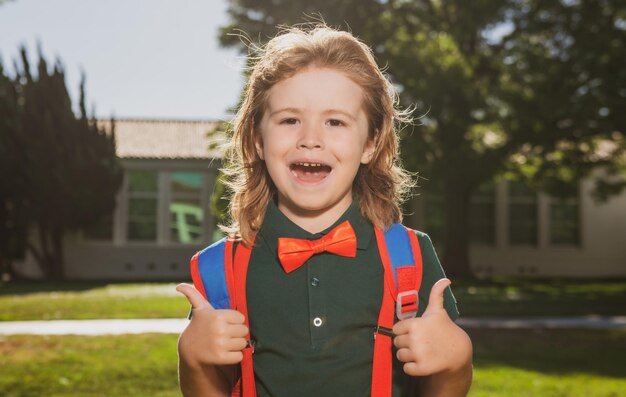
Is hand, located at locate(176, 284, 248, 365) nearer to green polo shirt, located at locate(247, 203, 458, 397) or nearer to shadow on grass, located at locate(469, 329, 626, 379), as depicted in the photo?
green polo shirt, located at locate(247, 203, 458, 397)

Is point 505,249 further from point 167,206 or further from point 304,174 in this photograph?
point 304,174

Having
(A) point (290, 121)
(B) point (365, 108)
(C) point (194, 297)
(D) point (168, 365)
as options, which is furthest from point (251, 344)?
(D) point (168, 365)

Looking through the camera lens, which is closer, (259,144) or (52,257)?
(259,144)

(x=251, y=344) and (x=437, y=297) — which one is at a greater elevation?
(x=437, y=297)

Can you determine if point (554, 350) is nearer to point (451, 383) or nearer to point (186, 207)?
point (451, 383)

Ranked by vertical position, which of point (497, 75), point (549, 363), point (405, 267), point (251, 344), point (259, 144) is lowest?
point (549, 363)

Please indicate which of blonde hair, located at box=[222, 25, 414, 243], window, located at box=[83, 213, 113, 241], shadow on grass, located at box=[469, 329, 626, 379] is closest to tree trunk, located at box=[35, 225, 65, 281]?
window, located at box=[83, 213, 113, 241]

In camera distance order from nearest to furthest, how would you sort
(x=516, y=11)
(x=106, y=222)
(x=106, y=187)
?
1. (x=516, y=11)
2. (x=106, y=187)
3. (x=106, y=222)

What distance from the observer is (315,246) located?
217 centimetres

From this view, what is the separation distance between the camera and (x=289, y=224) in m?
2.32

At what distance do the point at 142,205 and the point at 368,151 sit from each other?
24076 millimetres

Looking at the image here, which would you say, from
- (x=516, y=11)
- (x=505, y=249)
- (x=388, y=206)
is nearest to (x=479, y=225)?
(x=505, y=249)

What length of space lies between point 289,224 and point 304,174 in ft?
0.58

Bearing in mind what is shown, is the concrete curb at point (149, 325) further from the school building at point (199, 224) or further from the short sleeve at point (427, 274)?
the school building at point (199, 224)
